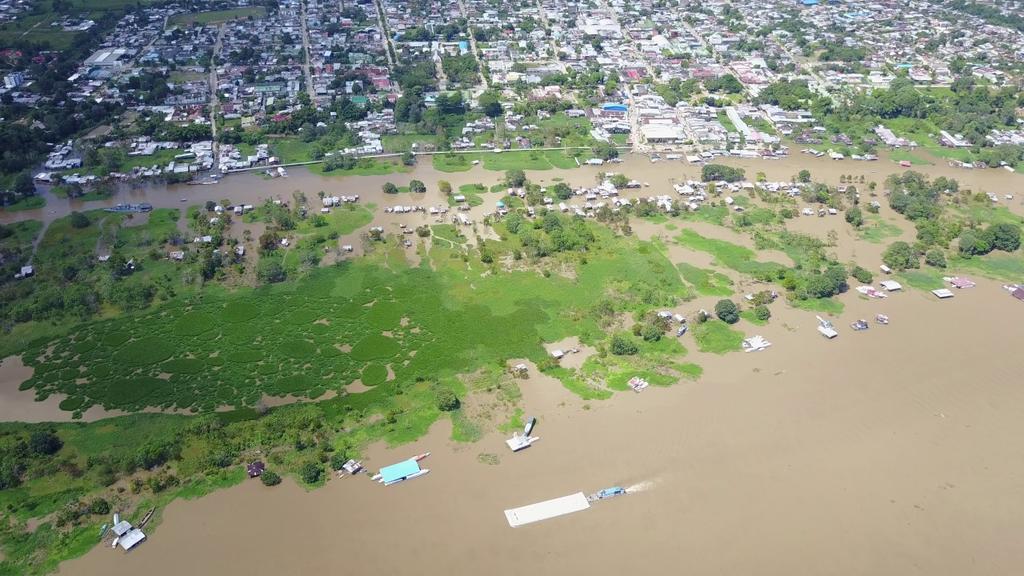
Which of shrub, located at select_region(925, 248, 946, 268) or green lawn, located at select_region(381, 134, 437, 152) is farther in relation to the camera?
green lawn, located at select_region(381, 134, 437, 152)

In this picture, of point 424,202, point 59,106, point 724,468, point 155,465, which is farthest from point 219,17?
point 724,468

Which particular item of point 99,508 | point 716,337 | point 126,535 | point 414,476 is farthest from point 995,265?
point 99,508

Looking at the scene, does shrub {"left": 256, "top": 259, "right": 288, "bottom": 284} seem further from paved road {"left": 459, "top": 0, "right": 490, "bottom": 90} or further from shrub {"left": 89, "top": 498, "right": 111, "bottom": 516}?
paved road {"left": 459, "top": 0, "right": 490, "bottom": 90}

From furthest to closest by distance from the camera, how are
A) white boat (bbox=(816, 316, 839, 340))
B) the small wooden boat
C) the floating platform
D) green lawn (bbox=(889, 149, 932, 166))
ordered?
1. green lawn (bbox=(889, 149, 932, 166))
2. white boat (bbox=(816, 316, 839, 340))
3. the floating platform
4. the small wooden boat

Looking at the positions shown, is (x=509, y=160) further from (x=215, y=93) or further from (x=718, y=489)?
(x=718, y=489)

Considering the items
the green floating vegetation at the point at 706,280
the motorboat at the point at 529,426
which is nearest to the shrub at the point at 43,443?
the motorboat at the point at 529,426

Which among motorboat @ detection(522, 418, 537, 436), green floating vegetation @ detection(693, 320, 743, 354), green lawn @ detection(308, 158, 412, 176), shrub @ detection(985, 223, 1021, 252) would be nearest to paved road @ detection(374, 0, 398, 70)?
green lawn @ detection(308, 158, 412, 176)

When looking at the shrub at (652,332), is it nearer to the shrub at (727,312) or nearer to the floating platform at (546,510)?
the shrub at (727,312)
